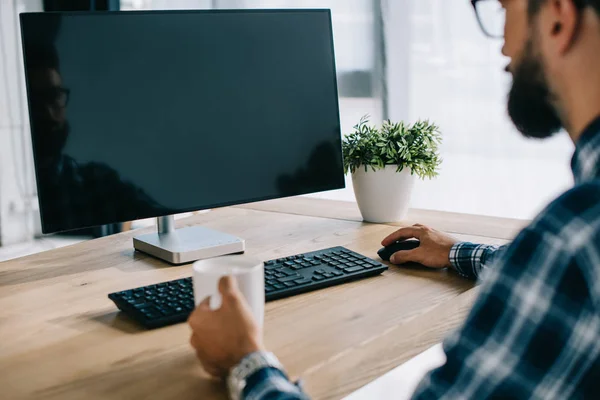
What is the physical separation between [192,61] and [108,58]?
0.53 feet

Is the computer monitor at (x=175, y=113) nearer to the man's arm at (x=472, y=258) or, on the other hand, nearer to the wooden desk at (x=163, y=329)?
the wooden desk at (x=163, y=329)

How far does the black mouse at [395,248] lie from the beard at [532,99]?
46cm

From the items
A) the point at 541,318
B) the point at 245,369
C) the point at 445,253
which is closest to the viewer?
the point at 541,318

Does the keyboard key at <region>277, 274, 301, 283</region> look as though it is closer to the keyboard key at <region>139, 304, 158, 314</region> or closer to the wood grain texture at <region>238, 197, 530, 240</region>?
the keyboard key at <region>139, 304, 158, 314</region>

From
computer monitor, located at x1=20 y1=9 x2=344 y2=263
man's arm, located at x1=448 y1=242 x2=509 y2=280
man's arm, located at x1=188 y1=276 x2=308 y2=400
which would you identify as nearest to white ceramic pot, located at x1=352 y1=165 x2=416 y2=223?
computer monitor, located at x1=20 y1=9 x2=344 y2=263

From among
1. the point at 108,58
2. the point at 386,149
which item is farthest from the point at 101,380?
the point at 386,149

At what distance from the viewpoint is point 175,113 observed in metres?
1.39

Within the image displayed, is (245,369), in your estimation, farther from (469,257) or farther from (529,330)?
(469,257)

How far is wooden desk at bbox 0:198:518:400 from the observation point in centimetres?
92

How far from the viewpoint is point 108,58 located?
4.33 feet

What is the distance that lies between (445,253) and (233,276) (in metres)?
0.54

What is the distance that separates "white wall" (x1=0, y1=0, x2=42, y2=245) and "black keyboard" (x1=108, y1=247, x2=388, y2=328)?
2.87 m

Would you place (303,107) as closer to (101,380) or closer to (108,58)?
(108,58)

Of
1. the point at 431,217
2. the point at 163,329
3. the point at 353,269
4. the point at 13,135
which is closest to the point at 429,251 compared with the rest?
the point at 353,269
